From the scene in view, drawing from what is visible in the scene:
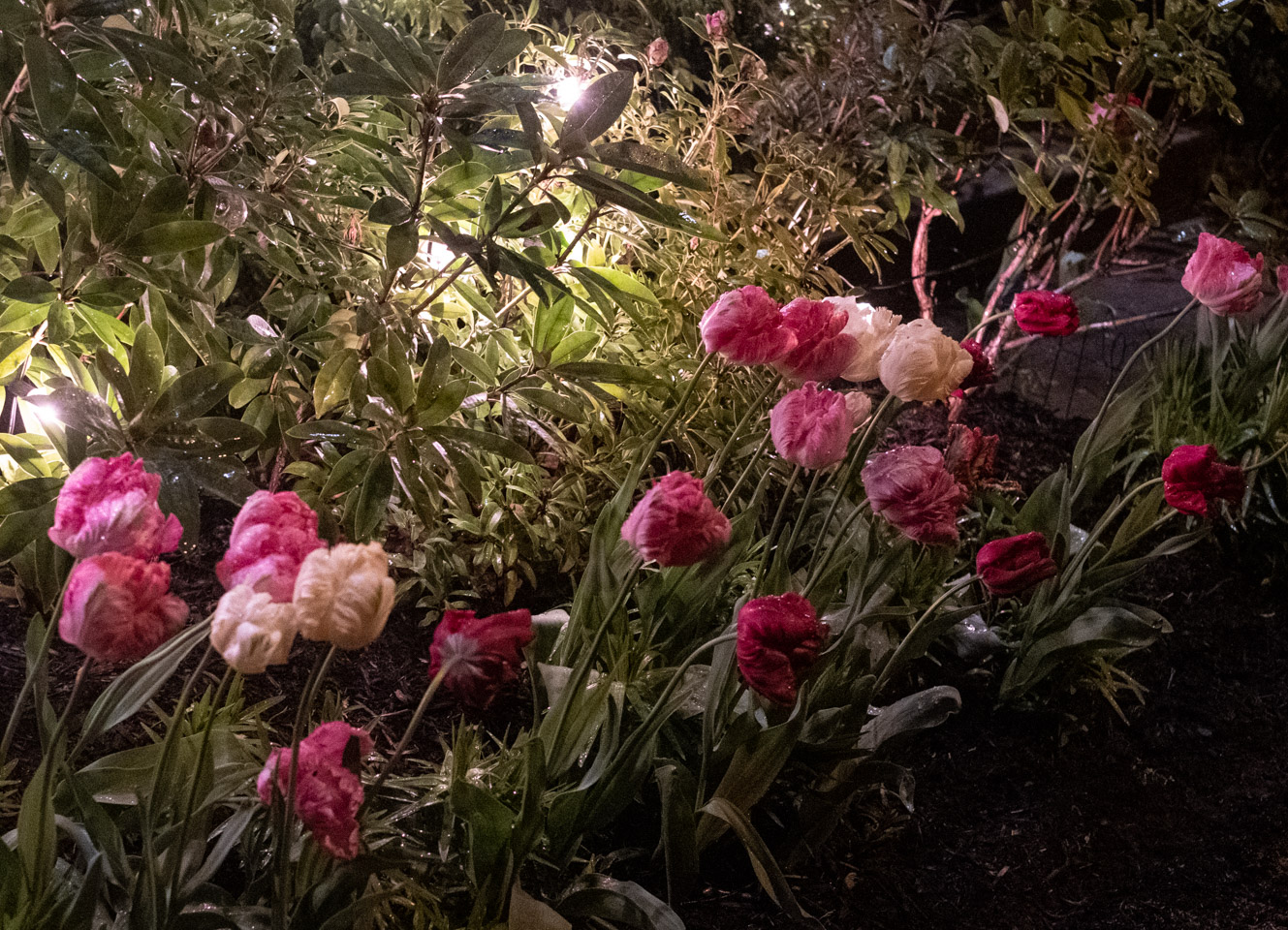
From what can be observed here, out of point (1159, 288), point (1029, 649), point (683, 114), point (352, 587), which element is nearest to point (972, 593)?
point (1029, 649)

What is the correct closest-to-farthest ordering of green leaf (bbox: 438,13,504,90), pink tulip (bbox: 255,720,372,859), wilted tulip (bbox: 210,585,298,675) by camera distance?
wilted tulip (bbox: 210,585,298,675) < pink tulip (bbox: 255,720,372,859) < green leaf (bbox: 438,13,504,90)

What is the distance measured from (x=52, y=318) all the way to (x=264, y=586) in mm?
589

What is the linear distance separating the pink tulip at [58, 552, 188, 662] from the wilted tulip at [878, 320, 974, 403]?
0.72 m

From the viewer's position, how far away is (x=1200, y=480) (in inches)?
47.8

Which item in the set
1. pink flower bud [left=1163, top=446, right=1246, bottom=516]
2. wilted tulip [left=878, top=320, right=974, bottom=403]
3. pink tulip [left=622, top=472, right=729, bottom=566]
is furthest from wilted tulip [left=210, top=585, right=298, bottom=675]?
pink flower bud [left=1163, top=446, right=1246, bottom=516]

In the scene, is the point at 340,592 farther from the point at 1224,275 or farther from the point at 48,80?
the point at 1224,275

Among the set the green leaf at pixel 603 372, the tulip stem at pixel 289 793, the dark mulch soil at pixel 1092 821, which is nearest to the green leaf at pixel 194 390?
the tulip stem at pixel 289 793

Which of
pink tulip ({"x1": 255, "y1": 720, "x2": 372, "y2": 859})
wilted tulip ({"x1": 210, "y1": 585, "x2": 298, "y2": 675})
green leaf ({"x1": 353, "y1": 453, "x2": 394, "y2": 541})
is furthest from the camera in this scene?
green leaf ({"x1": 353, "y1": 453, "x2": 394, "y2": 541})

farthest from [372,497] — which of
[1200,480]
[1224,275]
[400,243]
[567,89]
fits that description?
[1224,275]

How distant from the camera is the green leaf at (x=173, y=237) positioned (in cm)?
94

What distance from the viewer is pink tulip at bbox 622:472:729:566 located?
0.85 meters

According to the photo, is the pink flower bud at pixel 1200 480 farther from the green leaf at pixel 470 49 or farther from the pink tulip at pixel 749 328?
the green leaf at pixel 470 49

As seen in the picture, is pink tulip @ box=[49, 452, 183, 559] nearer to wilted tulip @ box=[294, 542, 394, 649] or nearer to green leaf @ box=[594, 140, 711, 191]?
wilted tulip @ box=[294, 542, 394, 649]

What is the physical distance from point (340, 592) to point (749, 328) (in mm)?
561
